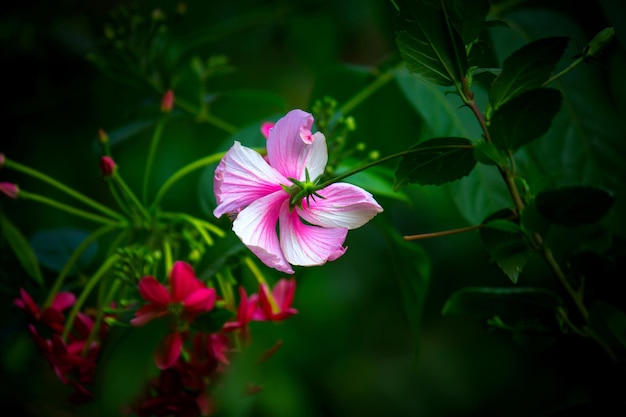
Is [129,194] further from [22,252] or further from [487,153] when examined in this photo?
[487,153]

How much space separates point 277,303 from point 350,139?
33 cm

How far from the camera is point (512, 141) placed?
40 cm

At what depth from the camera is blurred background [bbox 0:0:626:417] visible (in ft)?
2.41

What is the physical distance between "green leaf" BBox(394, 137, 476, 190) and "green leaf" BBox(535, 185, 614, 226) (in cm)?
6

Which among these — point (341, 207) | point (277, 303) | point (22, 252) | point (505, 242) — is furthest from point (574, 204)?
point (22, 252)

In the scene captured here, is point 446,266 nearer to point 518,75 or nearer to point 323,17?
point 323,17

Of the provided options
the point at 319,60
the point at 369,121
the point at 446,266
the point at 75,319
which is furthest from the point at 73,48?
the point at 446,266

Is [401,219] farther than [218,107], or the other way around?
[401,219]

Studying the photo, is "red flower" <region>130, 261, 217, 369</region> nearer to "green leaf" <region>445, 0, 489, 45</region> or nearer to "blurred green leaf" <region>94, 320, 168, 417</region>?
"blurred green leaf" <region>94, 320, 168, 417</region>

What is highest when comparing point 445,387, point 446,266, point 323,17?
point 323,17

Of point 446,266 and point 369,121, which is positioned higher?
point 369,121

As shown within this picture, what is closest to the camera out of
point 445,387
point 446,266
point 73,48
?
point 73,48

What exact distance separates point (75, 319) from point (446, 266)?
0.96 m

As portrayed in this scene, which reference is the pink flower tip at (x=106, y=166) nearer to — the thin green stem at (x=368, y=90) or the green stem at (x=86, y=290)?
the green stem at (x=86, y=290)
